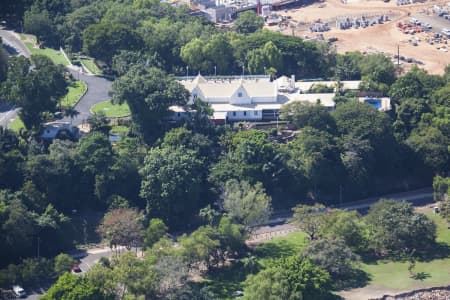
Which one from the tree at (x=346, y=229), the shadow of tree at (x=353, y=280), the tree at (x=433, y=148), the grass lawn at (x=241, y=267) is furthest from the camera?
the tree at (x=433, y=148)

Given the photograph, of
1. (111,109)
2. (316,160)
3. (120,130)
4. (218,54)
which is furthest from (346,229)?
(218,54)

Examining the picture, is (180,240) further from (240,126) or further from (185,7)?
(185,7)

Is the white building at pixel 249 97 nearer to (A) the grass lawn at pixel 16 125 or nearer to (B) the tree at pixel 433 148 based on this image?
(B) the tree at pixel 433 148

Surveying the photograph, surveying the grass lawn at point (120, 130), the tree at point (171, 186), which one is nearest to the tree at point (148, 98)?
the grass lawn at point (120, 130)

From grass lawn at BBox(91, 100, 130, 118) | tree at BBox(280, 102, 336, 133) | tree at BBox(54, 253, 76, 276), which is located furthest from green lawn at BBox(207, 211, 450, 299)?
grass lawn at BBox(91, 100, 130, 118)

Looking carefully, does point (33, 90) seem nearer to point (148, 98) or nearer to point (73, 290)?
point (148, 98)
